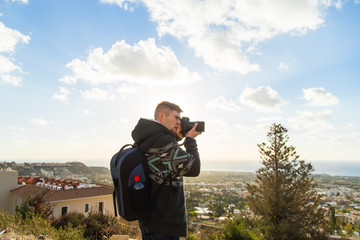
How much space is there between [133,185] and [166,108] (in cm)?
67

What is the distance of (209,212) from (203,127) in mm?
32795

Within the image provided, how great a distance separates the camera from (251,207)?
14.5 meters

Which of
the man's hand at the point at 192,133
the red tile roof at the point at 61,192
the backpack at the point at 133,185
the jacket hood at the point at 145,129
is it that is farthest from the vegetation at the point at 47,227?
the red tile roof at the point at 61,192

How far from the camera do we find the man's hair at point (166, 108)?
1839 mm

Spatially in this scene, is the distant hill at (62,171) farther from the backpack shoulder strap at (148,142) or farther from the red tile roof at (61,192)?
the backpack shoulder strap at (148,142)

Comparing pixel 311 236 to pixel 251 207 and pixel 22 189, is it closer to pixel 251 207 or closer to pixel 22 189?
pixel 251 207

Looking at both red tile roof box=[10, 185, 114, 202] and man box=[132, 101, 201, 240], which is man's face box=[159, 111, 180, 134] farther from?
red tile roof box=[10, 185, 114, 202]

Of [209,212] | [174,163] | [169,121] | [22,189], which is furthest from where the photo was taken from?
[209,212]

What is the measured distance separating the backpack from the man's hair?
342 millimetres

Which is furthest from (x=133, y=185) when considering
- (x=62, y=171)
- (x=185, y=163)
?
(x=62, y=171)

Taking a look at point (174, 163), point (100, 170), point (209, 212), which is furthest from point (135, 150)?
point (100, 170)

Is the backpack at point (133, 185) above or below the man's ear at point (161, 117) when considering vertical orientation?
below

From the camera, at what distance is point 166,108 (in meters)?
1.85

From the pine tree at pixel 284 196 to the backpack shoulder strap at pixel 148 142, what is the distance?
43.5 feet
